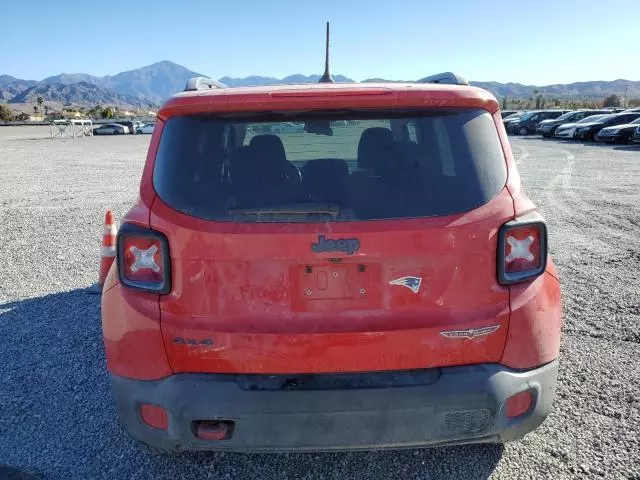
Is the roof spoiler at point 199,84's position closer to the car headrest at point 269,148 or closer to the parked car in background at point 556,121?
the car headrest at point 269,148

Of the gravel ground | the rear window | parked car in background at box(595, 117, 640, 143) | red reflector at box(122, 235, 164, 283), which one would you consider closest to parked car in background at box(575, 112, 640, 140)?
parked car in background at box(595, 117, 640, 143)

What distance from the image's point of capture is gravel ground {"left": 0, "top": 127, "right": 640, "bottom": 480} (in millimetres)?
2914

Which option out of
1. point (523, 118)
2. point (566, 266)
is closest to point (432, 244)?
point (566, 266)

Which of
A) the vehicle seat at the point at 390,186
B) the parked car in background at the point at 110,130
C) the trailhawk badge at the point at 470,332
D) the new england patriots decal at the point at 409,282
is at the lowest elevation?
the parked car in background at the point at 110,130

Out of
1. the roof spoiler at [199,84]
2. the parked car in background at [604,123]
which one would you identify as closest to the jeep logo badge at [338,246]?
the roof spoiler at [199,84]

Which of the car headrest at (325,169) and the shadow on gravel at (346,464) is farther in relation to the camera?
the shadow on gravel at (346,464)

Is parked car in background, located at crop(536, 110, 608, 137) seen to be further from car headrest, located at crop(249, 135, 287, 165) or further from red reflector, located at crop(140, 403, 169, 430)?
red reflector, located at crop(140, 403, 169, 430)

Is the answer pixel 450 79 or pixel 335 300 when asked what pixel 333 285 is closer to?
pixel 335 300

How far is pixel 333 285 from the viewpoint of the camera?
2.29 meters

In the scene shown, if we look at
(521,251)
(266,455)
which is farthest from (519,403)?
(266,455)

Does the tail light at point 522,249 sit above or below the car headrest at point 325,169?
below

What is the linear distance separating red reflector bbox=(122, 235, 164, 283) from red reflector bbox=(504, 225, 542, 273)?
1.47 meters

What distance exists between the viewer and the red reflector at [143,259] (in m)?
2.36

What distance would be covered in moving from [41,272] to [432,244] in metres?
5.77
